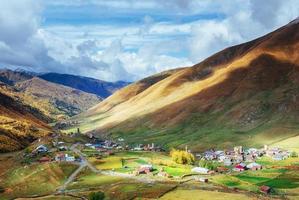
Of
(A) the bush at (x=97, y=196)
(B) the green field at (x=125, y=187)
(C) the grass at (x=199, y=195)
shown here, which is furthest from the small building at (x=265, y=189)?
(A) the bush at (x=97, y=196)

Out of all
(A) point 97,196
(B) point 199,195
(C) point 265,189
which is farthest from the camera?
(C) point 265,189

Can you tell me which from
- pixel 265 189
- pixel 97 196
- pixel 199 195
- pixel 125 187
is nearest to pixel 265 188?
pixel 265 189

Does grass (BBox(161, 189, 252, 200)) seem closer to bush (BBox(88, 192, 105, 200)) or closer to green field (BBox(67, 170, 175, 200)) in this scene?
green field (BBox(67, 170, 175, 200))

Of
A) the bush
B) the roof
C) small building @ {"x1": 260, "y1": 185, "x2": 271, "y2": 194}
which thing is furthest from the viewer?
the roof

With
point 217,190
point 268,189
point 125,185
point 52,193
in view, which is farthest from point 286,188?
point 52,193

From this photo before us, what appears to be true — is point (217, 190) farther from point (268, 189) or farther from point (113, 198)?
point (113, 198)

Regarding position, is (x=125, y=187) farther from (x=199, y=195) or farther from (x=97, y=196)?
(x=199, y=195)

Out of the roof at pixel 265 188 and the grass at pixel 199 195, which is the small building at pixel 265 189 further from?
the grass at pixel 199 195

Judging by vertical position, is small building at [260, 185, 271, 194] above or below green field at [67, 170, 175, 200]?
below

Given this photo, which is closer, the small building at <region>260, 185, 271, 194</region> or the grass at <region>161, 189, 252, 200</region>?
the grass at <region>161, 189, 252, 200</region>

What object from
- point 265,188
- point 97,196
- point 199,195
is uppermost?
point 97,196

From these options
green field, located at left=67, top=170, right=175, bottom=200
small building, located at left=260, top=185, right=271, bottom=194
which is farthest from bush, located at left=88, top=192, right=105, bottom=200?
small building, located at left=260, top=185, right=271, bottom=194
